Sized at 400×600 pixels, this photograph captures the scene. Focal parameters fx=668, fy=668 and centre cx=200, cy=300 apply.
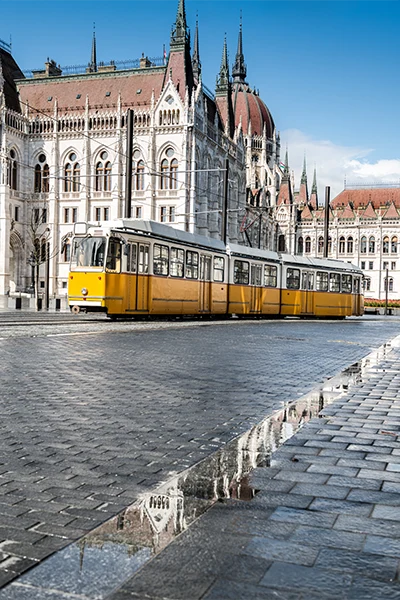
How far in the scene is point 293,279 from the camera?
105 feet

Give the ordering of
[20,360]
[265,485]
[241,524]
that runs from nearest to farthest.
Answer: [241,524] → [265,485] → [20,360]

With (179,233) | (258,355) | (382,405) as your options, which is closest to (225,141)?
(179,233)

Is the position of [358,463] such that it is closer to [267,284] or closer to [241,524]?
[241,524]

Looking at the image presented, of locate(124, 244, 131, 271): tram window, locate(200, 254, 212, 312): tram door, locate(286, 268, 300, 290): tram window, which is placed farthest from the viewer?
locate(286, 268, 300, 290): tram window

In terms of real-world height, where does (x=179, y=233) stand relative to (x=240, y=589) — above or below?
above

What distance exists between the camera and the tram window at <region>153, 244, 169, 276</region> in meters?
22.2

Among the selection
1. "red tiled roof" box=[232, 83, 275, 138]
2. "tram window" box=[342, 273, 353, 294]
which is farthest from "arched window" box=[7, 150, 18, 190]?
"red tiled roof" box=[232, 83, 275, 138]

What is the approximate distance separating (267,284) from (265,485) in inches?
1074

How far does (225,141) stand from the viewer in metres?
69.5

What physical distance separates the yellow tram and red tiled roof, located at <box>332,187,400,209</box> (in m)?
77.7

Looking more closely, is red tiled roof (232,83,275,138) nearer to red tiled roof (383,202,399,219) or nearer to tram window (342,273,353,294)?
red tiled roof (383,202,399,219)

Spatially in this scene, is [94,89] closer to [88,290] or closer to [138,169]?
[138,169]

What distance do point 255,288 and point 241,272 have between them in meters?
1.35

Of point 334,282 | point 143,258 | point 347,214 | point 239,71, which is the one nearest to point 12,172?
point 334,282
